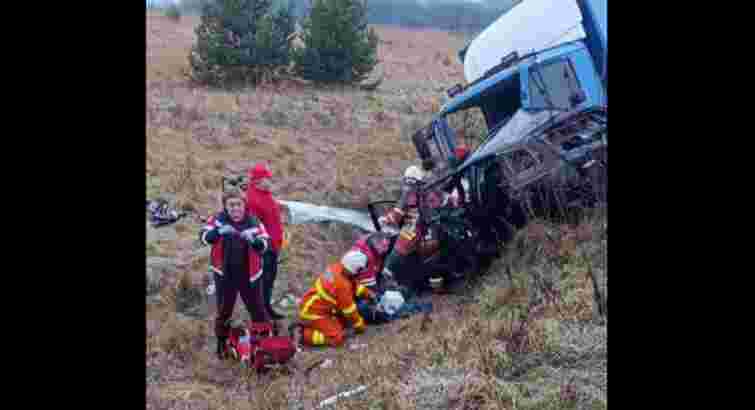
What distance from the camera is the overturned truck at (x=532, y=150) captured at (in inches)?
269

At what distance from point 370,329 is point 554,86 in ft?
10.2

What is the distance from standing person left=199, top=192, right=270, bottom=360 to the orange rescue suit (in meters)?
0.55

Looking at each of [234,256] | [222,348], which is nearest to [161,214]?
[222,348]

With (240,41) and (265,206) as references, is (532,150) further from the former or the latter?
(240,41)

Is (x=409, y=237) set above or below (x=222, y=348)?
above

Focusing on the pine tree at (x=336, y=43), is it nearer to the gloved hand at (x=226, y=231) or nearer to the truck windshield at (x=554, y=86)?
the truck windshield at (x=554, y=86)

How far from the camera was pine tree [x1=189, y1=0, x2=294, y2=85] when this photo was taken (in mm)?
16250

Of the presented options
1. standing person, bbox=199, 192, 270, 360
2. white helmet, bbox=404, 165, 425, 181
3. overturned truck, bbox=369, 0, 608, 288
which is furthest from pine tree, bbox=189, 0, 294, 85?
standing person, bbox=199, 192, 270, 360

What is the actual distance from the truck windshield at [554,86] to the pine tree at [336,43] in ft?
28.7

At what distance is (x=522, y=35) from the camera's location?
970cm

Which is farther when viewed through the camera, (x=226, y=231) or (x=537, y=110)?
(x=537, y=110)

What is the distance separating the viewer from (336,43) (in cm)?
1662

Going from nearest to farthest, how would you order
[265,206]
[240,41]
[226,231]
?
[226,231]
[265,206]
[240,41]

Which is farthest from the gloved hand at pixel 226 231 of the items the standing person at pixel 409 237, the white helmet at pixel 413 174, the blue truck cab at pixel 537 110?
the white helmet at pixel 413 174
